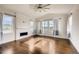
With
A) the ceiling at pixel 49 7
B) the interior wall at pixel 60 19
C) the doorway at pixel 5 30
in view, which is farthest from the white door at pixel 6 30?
the interior wall at pixel 60 19

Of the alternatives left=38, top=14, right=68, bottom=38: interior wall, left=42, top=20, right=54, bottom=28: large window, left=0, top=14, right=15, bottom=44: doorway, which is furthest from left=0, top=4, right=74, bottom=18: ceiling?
left=0, top=14, right=15, bottom=44: doorway

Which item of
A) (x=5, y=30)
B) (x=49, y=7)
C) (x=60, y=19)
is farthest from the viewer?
(x=60, y=19)

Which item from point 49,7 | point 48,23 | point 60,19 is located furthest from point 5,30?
point 60,19

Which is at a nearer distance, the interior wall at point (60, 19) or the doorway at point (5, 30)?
the doorway at point (5, 30)

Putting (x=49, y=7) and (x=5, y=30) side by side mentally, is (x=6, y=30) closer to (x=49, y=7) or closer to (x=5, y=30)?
(x=5, y=30)

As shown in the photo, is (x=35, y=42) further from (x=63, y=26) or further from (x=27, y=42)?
(x=63, y=26)

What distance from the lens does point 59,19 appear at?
285 cm

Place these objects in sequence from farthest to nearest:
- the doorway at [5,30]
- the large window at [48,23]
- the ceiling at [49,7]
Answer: the large window at [48,23], the doorway at [5,30], the ceiling at [49,7]

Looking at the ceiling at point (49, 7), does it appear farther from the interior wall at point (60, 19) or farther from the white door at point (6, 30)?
the white door at point (6, 30)

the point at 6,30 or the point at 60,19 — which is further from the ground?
the point at 60,19

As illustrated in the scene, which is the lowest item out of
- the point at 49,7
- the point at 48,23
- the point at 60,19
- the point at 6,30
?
the point at 6,30

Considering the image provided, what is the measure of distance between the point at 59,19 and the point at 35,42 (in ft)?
3.73

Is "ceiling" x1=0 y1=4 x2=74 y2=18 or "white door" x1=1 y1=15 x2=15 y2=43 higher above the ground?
"ceiling" x1=0 y1=4 x2=74 y2=18

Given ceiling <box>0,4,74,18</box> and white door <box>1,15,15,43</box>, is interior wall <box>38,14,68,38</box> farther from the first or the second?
white door <box>1,15,15,43</box>
